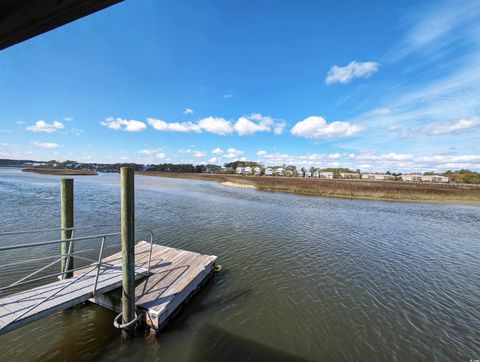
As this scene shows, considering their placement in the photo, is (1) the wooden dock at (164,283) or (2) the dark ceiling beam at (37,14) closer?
(2) the dark ceiling beam at (37,14)

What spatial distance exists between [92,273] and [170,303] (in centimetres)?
245

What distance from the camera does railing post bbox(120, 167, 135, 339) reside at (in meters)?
4.63

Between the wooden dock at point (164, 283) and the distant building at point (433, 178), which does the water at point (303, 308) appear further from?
the distant building at point (433, 178)

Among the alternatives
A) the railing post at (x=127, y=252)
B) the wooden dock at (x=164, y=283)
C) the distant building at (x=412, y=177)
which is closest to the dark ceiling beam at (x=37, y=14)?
the railing post at (x=127, y=252)

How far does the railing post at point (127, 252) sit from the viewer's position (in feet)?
15.2

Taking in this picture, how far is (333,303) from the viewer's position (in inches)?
254

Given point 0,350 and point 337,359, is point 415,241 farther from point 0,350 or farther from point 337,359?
point 0,350

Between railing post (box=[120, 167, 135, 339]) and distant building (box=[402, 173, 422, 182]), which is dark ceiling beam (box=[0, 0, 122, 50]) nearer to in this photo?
railing post (box=[120, 167, 135, 339])

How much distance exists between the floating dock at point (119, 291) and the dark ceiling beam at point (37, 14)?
4.54m

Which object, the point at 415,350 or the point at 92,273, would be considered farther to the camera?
the point at 92,273

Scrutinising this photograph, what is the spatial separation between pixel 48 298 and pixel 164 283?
2.47 metres

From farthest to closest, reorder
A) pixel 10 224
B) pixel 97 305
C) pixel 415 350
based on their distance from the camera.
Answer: pixel 10 224, pixel 97 305, pixel 415 350

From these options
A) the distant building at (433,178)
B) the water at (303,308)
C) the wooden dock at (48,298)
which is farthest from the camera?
the distant building at (433,178)

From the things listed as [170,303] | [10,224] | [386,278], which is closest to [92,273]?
[170,303]
